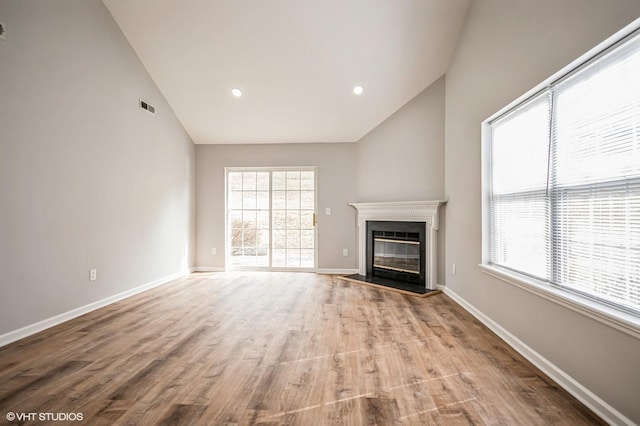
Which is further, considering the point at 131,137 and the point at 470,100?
the point at 131,137

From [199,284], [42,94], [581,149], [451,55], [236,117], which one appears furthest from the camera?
[236,117]

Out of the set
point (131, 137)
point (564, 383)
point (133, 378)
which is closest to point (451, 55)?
point (564, 383)

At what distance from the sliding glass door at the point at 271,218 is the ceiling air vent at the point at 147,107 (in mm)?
1788

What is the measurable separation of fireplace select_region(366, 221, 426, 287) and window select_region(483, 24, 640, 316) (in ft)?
6.30

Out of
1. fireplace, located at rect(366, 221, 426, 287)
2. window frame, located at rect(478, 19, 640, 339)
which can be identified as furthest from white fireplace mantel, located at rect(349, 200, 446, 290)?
window frame, located at rect(478, 19, 640, 339)

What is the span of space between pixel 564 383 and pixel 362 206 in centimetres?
392

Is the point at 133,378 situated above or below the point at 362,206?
below

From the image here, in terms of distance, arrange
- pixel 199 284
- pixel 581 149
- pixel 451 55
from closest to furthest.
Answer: pixel 581 149 → pixel 451 55 → pixel 199 284

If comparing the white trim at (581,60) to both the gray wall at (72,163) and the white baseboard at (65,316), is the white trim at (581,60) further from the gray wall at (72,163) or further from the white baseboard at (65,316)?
the white baseboard at (65,316)

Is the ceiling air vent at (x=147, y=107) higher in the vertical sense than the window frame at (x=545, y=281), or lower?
higher

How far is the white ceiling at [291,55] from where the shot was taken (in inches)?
151

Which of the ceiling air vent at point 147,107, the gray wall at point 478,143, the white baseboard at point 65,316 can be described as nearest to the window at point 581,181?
the gray wall at point 478,143

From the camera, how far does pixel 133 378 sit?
214 centimetres

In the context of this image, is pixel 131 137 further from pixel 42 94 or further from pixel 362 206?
pixel 362 206
